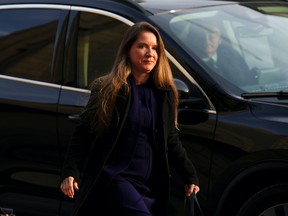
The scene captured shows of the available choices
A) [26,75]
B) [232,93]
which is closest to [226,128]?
[232,93]

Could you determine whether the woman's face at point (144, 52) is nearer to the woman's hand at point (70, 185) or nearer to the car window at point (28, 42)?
the woman's hand at point (70, 185)

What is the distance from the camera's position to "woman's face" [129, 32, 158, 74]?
3.88m

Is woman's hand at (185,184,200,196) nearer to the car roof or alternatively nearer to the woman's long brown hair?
the woman's long brown hair

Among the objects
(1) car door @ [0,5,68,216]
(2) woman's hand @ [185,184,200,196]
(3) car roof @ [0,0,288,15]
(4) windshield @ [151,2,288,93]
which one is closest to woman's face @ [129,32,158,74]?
(2) woman's hand @ [185,184,200,196]

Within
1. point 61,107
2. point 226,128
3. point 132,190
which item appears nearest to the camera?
point 132,190

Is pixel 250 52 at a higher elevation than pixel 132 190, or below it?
higher

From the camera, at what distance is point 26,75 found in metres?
5.27

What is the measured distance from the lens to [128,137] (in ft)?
12.7

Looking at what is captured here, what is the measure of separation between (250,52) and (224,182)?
95 cm

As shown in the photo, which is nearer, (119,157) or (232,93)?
(119,157)

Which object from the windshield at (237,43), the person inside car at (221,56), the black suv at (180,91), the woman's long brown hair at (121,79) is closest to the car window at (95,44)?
the black suv at (180,91)

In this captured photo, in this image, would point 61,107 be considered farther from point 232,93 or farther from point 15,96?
point 232,93

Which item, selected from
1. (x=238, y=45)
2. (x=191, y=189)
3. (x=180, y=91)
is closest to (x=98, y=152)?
(x=191, y=189)

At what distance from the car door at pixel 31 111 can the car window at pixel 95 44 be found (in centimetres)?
15
